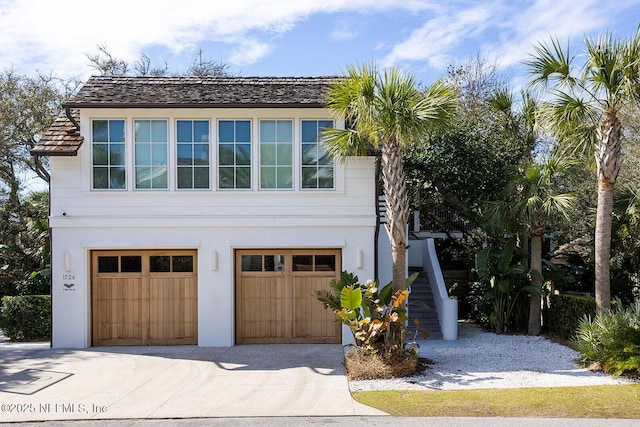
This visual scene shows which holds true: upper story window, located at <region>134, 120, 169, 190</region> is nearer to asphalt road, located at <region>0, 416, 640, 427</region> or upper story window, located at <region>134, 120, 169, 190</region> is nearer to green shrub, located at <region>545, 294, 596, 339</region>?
asphalt road, located at <region>0, 416, 640, 427</region>

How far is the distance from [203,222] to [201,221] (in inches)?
2.0

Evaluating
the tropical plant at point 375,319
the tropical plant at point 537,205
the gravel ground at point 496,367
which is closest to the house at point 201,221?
the tropical plant at point 375,319

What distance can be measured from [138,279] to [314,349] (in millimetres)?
4382

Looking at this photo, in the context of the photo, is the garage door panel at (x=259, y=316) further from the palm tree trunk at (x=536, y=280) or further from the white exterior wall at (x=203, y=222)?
the palm tree trunk at (x=536, y=280)

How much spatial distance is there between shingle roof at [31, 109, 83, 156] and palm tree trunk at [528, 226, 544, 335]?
10.9m

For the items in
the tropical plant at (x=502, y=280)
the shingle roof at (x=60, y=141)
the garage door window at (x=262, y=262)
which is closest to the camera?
the shingle roof at (x=60, y=141)

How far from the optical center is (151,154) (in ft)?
44.7

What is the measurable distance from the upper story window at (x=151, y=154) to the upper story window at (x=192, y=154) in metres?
0.35

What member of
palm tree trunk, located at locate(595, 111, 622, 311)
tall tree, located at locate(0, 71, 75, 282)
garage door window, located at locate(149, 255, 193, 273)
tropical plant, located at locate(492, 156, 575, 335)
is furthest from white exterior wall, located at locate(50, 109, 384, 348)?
tall tree, located at locate(0, 71, 75, 282)

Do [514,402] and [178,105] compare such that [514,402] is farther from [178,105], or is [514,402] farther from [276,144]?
[178,105]

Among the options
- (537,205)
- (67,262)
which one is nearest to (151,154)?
(67,262)

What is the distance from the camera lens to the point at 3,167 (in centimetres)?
2267

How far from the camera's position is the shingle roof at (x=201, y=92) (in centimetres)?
1312

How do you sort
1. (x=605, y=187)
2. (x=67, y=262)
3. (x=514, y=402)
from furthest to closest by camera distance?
(x=67, y=262), (x=605, y=187), (x=514, y=402)
